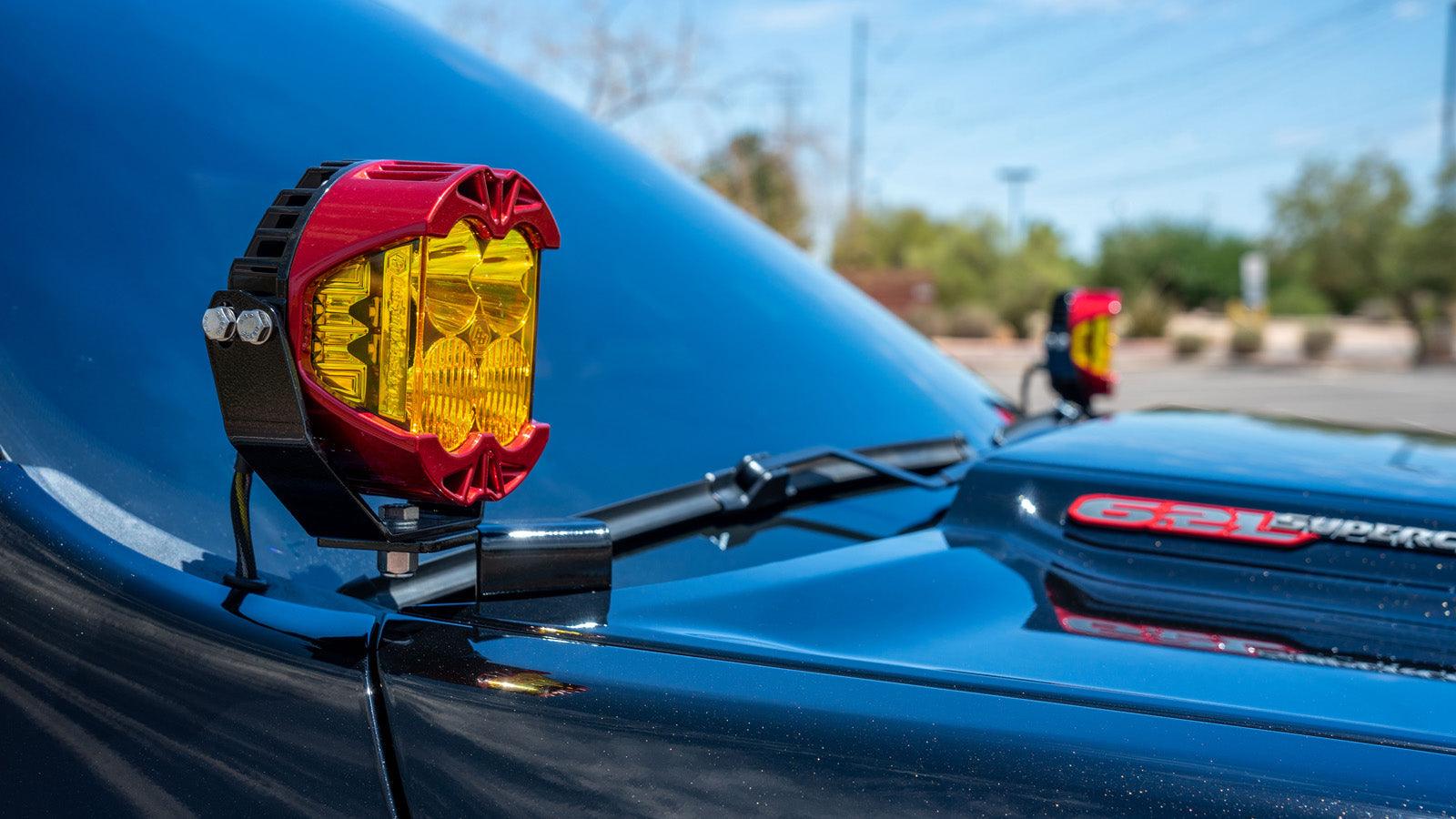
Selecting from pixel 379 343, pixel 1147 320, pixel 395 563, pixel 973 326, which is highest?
pixel 1147 320

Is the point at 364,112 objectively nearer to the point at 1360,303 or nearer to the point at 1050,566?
the point at 1050,566

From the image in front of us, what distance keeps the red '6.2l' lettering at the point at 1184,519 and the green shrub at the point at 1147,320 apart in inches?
1256

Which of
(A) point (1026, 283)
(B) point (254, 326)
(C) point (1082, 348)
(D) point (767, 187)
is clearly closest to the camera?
(B) point (254, 326)

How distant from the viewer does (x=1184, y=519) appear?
1.17m

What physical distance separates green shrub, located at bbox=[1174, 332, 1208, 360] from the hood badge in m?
28.9

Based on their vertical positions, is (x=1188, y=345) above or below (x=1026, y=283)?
below

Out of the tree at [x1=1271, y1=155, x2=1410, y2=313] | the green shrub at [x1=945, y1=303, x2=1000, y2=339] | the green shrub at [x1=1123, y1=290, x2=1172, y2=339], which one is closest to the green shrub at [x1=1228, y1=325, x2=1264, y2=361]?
the green shrub at [x1=1123, y1=290, x2=1172, y2=339]

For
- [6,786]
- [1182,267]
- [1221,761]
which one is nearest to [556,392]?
[6,786]

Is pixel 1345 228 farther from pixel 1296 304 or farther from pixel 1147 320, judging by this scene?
pixel 1147 320

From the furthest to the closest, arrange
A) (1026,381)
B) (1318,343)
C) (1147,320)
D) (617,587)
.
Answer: (1147,320), (1318,343), (1026,381), (617,587)

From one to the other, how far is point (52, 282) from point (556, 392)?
0.46 meters

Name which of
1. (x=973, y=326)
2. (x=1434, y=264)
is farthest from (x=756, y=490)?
(x=1434, y=264)

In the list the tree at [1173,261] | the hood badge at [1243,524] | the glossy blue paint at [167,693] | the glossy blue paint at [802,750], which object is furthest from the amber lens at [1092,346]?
the tree at [1173,261]

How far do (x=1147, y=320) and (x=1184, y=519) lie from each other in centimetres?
3247
